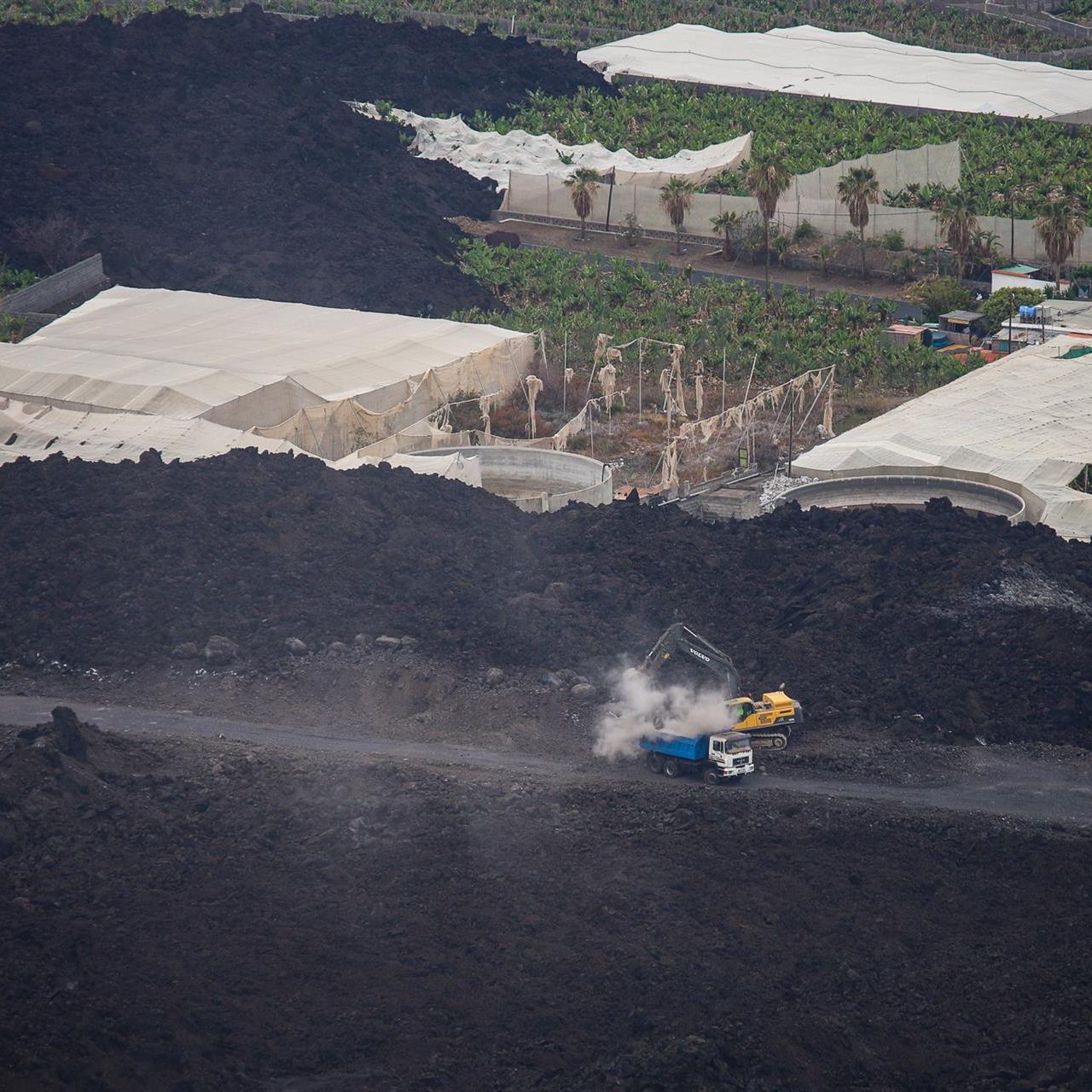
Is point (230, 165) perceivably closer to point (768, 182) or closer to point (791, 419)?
point (768, 182)

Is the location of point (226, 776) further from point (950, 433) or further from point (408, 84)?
point (408, 84)

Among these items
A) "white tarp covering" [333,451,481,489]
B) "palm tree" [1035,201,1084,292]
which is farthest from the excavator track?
"palm tree" [1035,201,1084,292]

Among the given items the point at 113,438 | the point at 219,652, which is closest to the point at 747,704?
the point at 219,652

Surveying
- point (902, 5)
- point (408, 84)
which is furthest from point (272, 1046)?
point (902, 5)

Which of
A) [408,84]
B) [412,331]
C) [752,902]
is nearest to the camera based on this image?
[752,902]

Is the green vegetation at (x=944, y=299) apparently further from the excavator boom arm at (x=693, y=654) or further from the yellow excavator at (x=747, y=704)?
the yellow excavator at (x=747, y=704)

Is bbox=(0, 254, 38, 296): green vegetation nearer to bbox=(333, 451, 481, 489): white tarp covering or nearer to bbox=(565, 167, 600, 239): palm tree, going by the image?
bbox=(565, 167, 600, 239): palm tree
